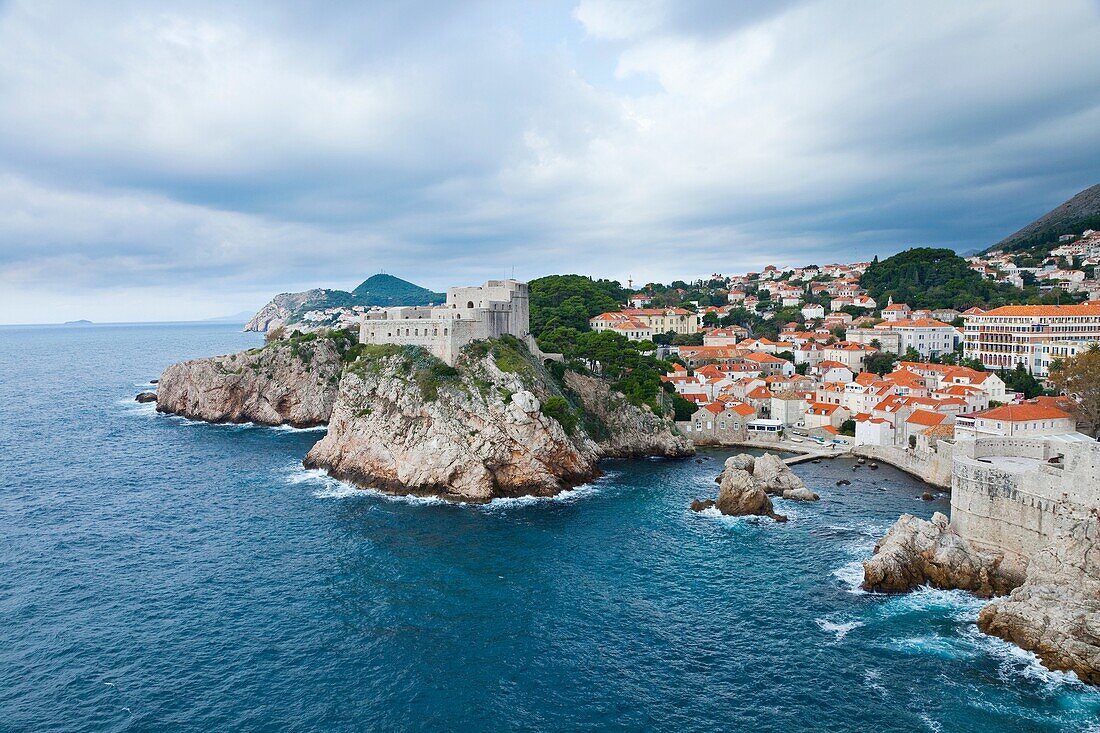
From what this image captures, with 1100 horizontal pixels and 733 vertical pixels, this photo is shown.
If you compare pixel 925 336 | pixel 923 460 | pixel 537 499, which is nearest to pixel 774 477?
pixel 923 460

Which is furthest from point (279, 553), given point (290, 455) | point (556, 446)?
point (290, 455)

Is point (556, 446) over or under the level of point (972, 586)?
over

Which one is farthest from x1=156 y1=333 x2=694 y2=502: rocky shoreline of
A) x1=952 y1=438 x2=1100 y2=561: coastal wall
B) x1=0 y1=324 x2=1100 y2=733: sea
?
x1=952 y1=438 x2=1100 y2=561: coastal wall

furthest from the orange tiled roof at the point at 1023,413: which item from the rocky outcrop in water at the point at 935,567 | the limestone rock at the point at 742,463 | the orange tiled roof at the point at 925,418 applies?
the limestone rock at the point at 742,463

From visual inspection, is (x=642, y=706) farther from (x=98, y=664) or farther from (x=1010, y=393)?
(x=1010, y=393)

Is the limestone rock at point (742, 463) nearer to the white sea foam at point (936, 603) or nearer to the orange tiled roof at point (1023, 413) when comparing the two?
the orange tiled roof at point (1023, 413)
